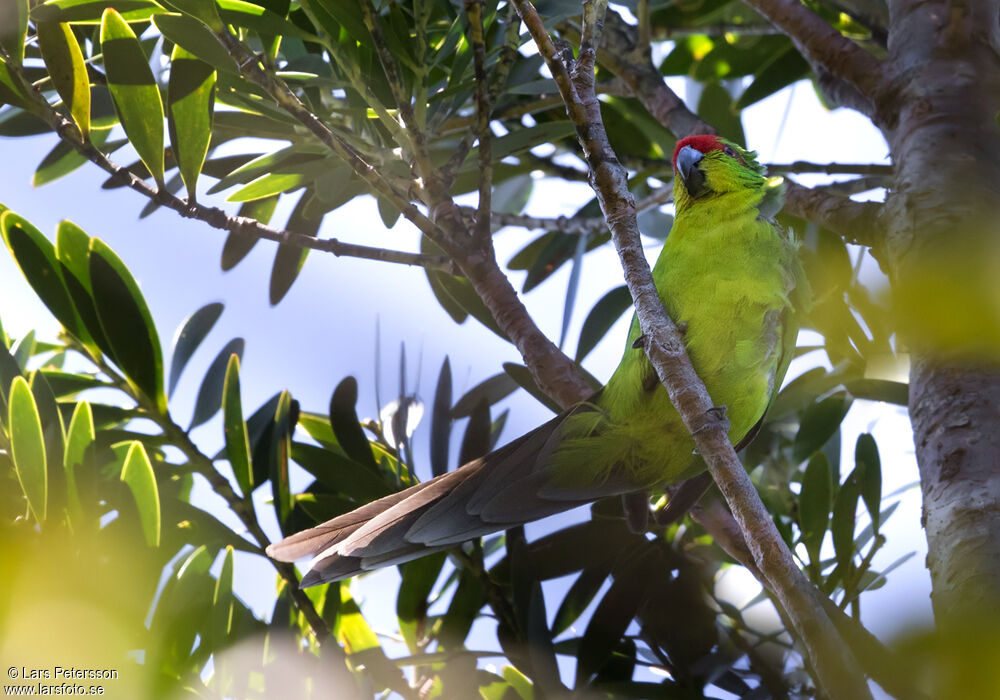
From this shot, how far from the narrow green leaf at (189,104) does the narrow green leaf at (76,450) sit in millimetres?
462

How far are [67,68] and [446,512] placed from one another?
3.39 ft

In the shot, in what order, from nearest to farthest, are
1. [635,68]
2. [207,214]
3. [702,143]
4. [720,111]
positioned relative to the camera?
1. [207,214]
2. [702,143]
3. [635,68]
4. [720,111]

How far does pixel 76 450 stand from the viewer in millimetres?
1364

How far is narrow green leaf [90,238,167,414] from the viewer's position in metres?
1.52

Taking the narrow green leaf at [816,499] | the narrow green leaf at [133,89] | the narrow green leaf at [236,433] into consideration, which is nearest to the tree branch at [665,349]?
the narrow green leaf at [816,499]

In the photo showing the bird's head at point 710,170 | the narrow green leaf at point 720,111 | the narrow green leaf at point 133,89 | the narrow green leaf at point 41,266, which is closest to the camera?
the narrow green leaf at point 133,89

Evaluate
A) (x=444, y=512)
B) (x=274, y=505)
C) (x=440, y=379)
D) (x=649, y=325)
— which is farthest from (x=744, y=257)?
(x=274, y=505)

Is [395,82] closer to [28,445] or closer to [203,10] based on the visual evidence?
[203,10]

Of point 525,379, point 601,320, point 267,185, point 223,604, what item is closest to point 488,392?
point 525,379

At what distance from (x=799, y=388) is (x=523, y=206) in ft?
3.31

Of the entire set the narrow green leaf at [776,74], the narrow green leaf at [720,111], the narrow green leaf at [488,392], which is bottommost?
the narrow green leaf at [488,392]

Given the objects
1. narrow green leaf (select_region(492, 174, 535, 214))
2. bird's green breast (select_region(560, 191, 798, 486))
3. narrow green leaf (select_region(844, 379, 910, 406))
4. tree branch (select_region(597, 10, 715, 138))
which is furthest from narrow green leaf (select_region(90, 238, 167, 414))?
narrow green leaf (select_region(844, 379, 910, 406))

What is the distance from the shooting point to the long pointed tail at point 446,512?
Result: 1.38 metres

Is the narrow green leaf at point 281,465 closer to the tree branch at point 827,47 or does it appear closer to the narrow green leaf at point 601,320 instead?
the narrow green leaf at point 601,320
